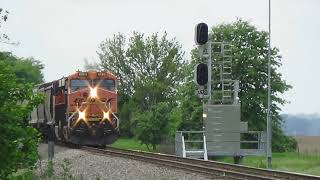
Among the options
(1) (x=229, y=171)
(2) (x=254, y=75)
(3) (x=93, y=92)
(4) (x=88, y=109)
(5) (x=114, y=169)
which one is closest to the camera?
(1) (x=229, y=171)

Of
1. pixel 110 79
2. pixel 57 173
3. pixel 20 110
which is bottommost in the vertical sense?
pixel 57 173

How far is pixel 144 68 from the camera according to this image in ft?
277

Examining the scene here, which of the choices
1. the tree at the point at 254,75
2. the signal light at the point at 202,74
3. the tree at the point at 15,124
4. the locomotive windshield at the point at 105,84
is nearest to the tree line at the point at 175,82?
the tree at the point at 254,75

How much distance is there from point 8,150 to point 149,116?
35.8 metres

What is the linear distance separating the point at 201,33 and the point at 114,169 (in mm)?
6789

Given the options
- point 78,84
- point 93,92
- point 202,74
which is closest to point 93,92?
point 93,92

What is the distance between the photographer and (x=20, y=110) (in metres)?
15.4

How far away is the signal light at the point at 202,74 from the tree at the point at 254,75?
31.2m

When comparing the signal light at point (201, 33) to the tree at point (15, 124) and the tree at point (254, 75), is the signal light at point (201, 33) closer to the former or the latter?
the tree at point (15, 124)

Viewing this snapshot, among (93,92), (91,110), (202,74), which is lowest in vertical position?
(91,110)

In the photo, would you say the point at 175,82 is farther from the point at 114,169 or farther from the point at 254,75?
the point at 114,169

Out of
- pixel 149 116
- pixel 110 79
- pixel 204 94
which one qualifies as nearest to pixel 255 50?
pixel 149 116

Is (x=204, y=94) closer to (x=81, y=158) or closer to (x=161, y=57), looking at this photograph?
(x=81, y=158)

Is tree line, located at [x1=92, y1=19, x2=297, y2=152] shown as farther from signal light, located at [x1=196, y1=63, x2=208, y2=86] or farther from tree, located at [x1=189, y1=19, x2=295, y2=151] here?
signal light, located at [x1=196, y1=63, x2=208, y2=86]
